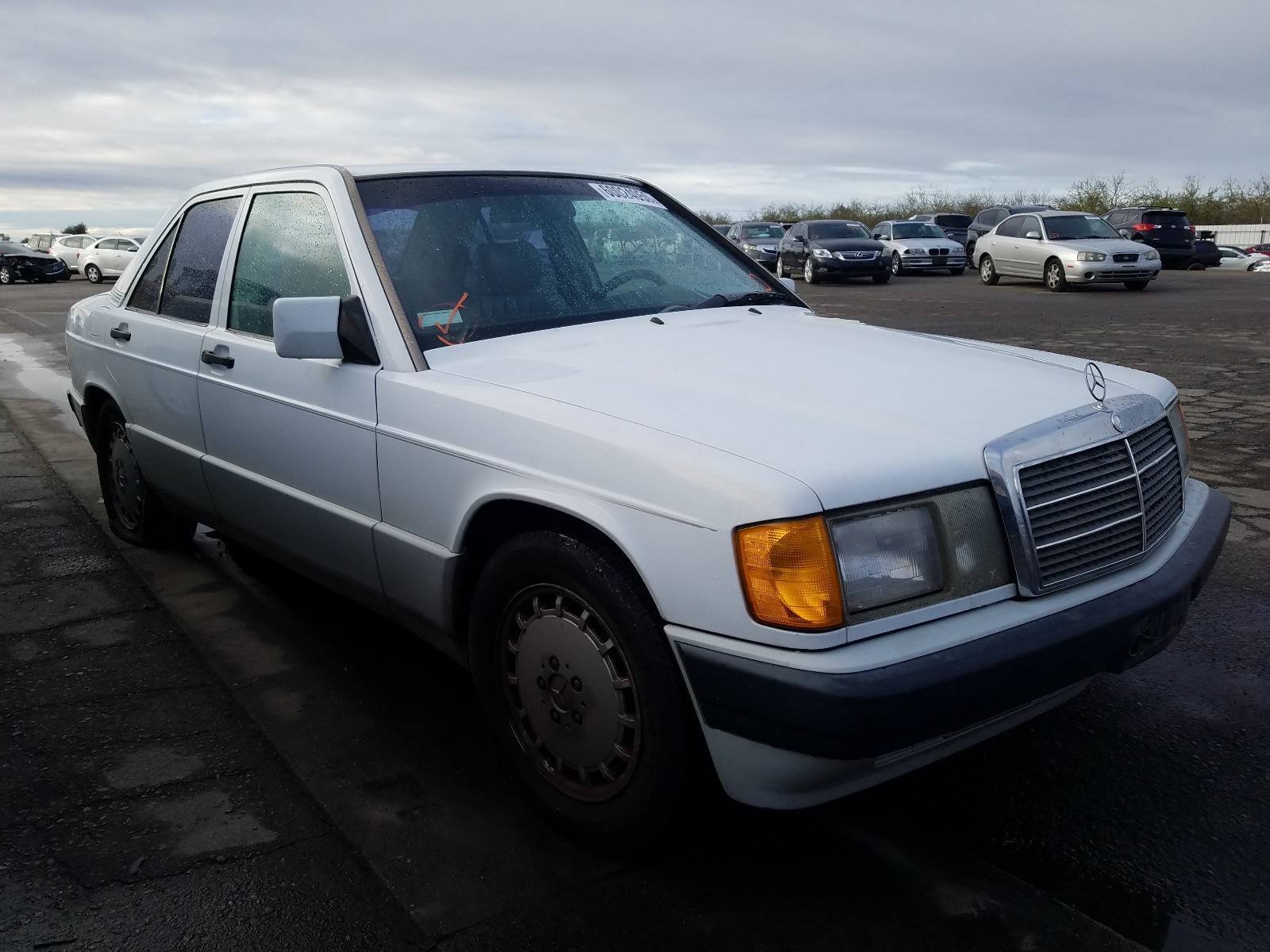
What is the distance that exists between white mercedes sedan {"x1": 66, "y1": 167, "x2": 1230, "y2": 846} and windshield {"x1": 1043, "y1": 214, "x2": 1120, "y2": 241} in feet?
63.6

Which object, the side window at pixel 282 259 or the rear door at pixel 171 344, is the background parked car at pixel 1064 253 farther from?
the side window at pixel 282 259

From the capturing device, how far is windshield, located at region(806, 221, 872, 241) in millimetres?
26391

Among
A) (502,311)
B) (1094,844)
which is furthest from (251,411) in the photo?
(1094,844)

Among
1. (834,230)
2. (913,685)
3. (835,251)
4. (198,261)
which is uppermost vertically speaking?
(198,261)

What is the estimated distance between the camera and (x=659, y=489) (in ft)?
7.43

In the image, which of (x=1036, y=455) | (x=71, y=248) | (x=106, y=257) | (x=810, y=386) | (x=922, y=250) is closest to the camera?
(x=1036, y=455)

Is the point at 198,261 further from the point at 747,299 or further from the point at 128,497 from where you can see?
the point at 747,299

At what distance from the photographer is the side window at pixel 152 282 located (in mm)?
4555

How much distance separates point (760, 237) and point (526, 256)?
29.0 meters

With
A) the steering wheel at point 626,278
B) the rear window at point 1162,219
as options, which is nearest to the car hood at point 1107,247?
the rear window at point 1162,219

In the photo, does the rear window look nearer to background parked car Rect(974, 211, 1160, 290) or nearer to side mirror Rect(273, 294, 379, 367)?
background parked car Rect(974, 211, 1160, 290)

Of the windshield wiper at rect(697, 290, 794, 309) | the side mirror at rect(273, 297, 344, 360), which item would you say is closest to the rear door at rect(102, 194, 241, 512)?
the side mirror at rect(273, 297, 344, 360)

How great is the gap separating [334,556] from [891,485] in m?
1.81

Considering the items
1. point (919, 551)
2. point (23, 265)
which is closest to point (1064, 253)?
point (919, 551)
